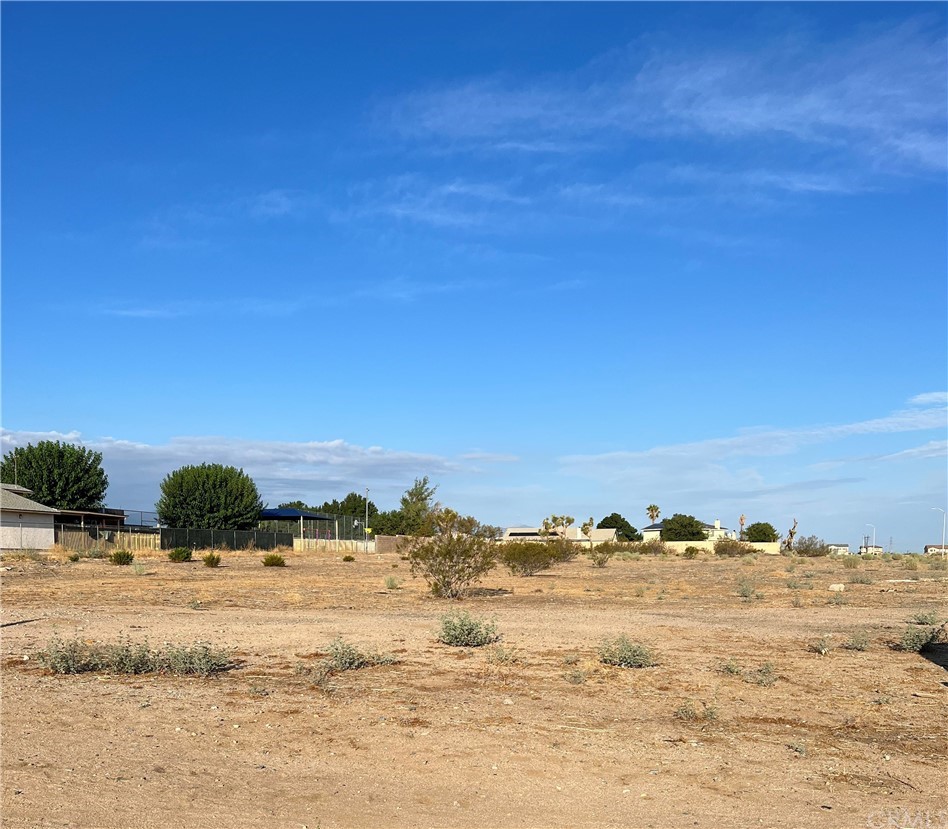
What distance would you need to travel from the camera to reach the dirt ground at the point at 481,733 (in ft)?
24.6

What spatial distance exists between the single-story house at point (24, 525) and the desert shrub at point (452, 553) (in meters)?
43.5

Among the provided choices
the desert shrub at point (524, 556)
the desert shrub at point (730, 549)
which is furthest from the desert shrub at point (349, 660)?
the desert shrub at point (730, 549)

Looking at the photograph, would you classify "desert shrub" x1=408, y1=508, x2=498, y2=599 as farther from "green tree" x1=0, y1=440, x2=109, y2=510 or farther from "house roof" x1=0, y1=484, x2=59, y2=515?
"green tree" x1=0, y1=440, x2=109, y2=510

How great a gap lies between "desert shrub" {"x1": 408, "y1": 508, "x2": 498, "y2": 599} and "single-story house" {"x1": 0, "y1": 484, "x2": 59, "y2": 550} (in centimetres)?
4349

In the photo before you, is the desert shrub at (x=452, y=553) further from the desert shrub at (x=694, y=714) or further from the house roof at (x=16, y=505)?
the house roof at (x=16, y=505)

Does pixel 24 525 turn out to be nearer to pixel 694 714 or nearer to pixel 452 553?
pixel 452 553

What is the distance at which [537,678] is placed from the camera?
1334 centimetres

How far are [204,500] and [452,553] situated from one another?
67.2 m

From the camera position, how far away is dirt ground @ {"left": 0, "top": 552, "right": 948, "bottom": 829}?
751cm

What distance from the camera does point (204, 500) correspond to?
300ft

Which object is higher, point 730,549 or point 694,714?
point 694,714

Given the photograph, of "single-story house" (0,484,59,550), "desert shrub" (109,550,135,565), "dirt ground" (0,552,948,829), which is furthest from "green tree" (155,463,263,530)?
"dirt ground" (0,552,948,829)

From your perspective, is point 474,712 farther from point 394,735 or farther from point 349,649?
point 349,649

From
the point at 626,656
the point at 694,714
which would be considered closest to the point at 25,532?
the point at 626,656
